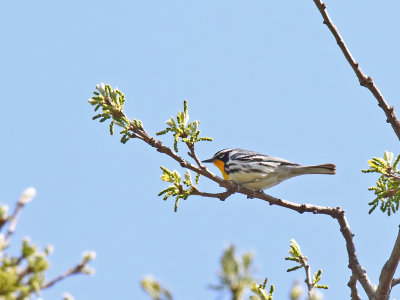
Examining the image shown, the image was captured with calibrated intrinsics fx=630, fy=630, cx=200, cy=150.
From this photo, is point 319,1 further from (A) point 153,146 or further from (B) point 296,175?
(B) point 296,175

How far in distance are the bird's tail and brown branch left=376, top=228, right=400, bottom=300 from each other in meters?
2.85

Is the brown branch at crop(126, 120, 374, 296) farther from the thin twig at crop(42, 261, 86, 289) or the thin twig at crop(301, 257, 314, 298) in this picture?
the thin twig at crop(42, 261, 86, 289)

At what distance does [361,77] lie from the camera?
4.93m

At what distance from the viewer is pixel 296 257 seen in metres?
5.53

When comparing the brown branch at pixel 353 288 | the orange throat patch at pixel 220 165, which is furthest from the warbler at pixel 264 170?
the brown branch at pixel 353 288

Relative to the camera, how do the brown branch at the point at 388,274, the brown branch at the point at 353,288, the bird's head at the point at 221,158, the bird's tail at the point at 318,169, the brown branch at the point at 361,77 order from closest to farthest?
1. the brown branch at the point at 361,77
2. the brown branch at the point at 388,274
3. the brown branch at the point at 353,288
4. the bird's tail at the point at 318,169
5. the bird's head at the point at 221,158

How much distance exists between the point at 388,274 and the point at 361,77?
1.56 m

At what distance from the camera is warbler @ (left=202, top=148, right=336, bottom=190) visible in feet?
26.3

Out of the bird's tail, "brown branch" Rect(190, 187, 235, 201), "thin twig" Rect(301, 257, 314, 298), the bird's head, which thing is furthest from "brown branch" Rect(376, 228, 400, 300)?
the bird's head

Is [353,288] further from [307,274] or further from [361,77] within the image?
[361,77]

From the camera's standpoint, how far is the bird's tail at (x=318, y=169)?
783 centimetres

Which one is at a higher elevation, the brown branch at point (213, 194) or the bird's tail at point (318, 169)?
the bird's tail at point (318, 169)

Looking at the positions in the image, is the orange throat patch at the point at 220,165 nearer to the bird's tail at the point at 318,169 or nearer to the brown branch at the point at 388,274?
the bird's tail at the point at 318,169

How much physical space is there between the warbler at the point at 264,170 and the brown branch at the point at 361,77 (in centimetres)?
280
